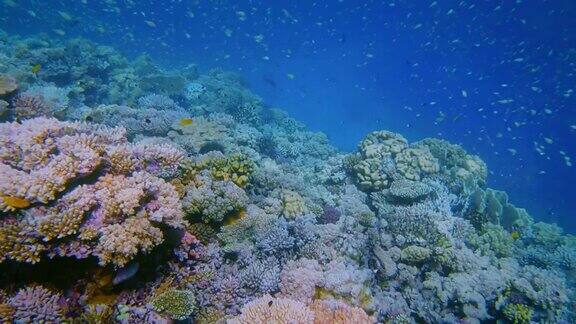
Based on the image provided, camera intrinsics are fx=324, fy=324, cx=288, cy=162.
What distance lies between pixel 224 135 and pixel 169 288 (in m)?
6.09

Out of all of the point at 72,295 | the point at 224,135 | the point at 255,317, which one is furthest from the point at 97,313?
the point at 224,135

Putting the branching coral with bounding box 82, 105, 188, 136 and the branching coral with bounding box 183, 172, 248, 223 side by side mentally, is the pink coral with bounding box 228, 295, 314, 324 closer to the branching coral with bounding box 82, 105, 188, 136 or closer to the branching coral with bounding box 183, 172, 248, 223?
the branching coral with bounding box 183, 172, 248, 223

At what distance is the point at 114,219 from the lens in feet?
13.9

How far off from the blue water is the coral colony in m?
11.3

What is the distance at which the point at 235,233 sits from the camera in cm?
591

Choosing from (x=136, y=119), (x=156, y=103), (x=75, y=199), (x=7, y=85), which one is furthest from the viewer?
(x=156, y=103)

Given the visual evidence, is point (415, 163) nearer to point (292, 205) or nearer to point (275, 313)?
point (292, 205)

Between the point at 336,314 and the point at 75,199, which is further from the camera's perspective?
the point at 336,314

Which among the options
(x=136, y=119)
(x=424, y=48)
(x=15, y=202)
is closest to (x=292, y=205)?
(x=15, y=202)

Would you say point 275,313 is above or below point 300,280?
below

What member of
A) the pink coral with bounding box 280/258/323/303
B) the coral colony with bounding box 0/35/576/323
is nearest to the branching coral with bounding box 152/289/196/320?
the coral colony with bounding box 0/35/576/323

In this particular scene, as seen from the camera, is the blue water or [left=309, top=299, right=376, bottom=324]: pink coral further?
the blue water

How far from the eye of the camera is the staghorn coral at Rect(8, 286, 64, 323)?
12.5ft

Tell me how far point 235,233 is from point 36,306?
2920mm
